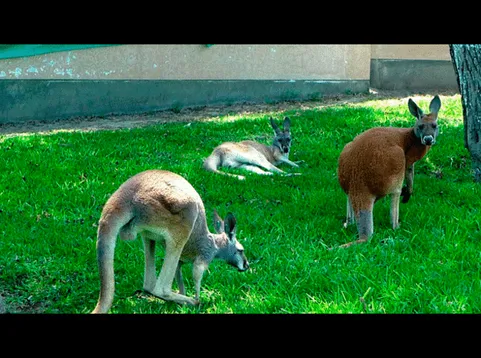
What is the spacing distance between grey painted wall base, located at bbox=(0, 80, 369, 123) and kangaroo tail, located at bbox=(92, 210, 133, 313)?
766cm

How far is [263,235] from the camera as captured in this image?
4793 millimetres

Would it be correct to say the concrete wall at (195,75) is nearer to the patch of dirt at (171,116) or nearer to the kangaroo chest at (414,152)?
the patch of dirt at (171,116)

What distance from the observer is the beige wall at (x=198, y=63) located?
10.4m

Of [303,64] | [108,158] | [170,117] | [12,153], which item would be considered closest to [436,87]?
[303,64]

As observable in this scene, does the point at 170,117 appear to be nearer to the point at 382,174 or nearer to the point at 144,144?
the point at 144,144

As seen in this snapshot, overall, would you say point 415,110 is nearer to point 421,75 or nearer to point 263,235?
point 263,235

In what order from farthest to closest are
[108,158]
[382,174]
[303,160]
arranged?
[303,160]
[108,158]
[382,174]

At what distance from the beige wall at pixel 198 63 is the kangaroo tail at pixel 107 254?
7.75 meters

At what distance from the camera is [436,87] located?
12.5m

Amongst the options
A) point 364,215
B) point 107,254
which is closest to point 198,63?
point 364,215

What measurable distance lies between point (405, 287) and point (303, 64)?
903cm

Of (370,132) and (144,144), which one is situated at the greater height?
(370,132)

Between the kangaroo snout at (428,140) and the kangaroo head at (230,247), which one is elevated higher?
the kangaroo snout at (428,140)

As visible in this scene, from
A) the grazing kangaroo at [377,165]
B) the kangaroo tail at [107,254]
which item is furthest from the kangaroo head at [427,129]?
the kangaroo tail at [107,254]
